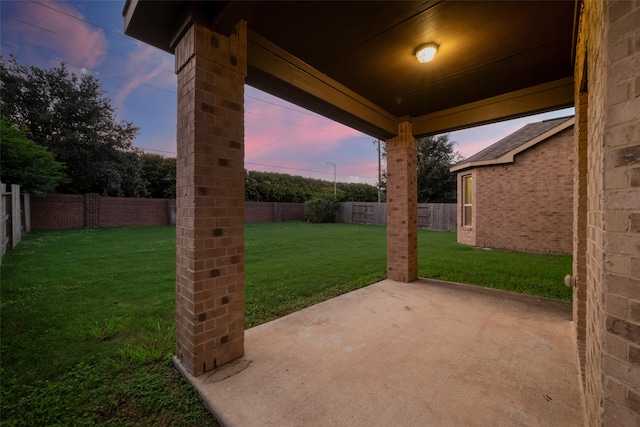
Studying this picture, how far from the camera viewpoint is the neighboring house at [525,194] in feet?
26.6

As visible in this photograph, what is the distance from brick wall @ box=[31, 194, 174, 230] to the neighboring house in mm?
18119

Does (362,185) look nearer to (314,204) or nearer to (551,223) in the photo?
(314,204)

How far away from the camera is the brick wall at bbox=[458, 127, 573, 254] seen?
812 centimetres

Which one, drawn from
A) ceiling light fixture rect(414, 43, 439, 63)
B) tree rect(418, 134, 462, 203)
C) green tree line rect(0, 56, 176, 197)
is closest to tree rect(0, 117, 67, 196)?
green tree line rect(0, 56, 176, 197)

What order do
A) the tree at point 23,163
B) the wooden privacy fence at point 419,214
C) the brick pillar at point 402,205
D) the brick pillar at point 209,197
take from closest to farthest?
1. the brick pillar at point 209,197
2. the brick pillar at point 402,205
3. the tree at point 23,163
4. the wooden privacy fence at point 419,214

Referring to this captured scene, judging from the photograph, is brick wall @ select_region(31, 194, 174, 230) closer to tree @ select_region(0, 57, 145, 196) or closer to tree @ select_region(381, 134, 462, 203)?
tree @ select_region(0, 57, 145, 196)

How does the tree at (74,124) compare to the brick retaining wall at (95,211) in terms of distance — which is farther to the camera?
the tree at (74,124)

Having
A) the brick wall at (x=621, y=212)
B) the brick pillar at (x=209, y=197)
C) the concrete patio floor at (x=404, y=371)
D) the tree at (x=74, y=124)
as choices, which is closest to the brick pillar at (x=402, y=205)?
the concrete patio floor at (x=404, y=371)

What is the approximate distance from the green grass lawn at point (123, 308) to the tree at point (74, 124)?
12.2m

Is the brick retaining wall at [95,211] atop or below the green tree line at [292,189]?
below

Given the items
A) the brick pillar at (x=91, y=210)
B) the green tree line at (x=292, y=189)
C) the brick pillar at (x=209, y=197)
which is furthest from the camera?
the green tree line at (x=292, y=189)

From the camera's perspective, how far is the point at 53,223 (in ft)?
46.8

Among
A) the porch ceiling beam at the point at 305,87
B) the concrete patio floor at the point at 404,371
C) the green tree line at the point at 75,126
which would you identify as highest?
the green tree line at the point at 75,126

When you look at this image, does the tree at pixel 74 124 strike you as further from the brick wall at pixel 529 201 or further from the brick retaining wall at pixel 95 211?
the brick wall at pixel 529 201
